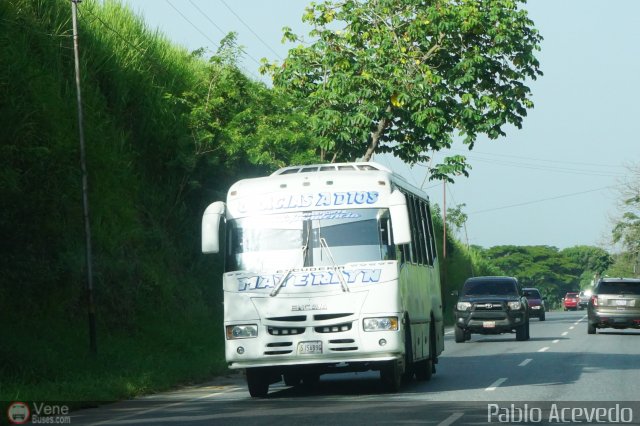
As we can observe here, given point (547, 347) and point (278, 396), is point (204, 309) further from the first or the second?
point (278, 396)

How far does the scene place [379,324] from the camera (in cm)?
1558

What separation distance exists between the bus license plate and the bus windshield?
111 centimetres

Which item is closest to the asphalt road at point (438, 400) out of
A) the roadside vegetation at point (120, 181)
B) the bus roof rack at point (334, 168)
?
the roadside vegetation at point (120, 181)

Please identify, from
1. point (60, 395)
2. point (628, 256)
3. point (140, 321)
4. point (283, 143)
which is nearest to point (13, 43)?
point (140, 321)

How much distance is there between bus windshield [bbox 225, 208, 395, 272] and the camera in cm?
1592

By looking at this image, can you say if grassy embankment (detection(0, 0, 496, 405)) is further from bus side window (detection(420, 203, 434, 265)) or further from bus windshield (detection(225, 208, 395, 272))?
bus side window (detection(420, 203, 434, 265))

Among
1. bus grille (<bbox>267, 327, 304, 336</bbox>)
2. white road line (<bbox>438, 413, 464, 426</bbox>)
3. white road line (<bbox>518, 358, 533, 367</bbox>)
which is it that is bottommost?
white road line (<bbox>438, 413, 464, 426</bbox>)

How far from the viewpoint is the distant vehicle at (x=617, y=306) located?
3553cm

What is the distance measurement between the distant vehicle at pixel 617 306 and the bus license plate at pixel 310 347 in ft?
72.4

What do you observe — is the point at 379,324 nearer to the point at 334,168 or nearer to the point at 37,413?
the point at 334,168

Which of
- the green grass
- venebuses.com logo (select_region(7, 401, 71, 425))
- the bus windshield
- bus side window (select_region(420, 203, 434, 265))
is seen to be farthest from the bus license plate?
bus side window (select_region(420, 203, 434, 265))

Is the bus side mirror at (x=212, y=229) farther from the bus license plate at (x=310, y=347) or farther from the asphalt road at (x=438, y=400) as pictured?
the asphalt road at (x=438, y=400)

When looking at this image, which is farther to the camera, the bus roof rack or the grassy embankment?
the grassy embankment

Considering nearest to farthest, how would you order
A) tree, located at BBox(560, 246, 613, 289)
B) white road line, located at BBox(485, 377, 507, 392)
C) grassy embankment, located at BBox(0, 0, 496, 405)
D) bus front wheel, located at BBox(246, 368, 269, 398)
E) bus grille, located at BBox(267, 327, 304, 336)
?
bus grille, located at BBox(267, 327, 304, 336), bus front wheel, located at BBox(246, 368, 269, 398), white road line, located at BBox(485, 377, 507, 392), grassy embankment, located at BBox(0, 0, 496, 405), tree, located at BBox(560, 246, 613, 289)
